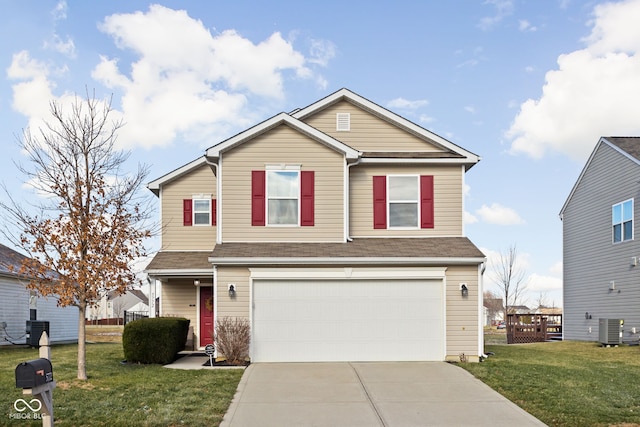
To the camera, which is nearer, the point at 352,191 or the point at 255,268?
the point at 255,268

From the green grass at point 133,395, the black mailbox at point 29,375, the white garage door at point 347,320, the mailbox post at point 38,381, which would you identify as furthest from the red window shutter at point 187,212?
the black mailbox at point 29,375

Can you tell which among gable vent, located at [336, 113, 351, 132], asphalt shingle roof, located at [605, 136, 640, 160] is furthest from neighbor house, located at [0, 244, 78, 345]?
asphalt shingle roof, located at [605, 136, 640, 160]

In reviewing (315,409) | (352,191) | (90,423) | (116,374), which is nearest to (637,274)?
(352,191)

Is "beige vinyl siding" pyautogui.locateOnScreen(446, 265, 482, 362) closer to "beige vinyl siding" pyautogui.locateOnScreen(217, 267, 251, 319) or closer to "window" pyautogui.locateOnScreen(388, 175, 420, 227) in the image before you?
"window" pyautogui.locateOnScreen(388, 175, 420, 227)

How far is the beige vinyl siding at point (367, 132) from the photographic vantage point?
1858cm

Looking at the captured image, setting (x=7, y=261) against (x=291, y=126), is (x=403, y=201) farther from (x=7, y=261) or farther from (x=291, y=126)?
(x=7, y=261)

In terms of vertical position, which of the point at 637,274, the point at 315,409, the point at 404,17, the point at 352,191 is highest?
the point at 404,17

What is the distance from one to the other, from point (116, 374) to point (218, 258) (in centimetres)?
357

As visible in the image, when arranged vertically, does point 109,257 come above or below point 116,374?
above

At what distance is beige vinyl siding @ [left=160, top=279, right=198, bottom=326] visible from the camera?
1948 cm

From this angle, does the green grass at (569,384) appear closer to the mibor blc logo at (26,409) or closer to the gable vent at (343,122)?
the gable vent at (343,122)

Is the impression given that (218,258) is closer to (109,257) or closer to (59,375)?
(109,257)

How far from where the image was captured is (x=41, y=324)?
2244cm

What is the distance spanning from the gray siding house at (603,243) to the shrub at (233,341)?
45.4 feet
